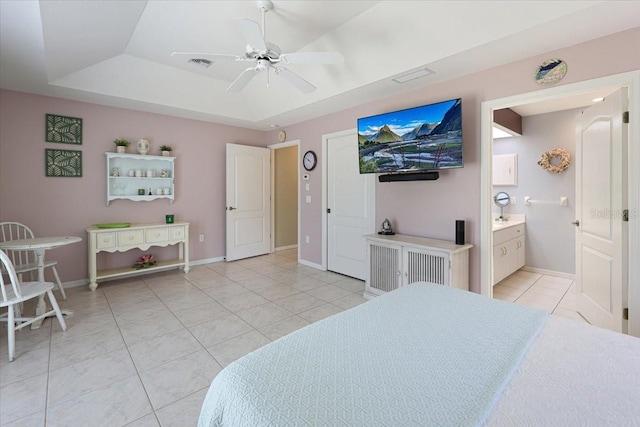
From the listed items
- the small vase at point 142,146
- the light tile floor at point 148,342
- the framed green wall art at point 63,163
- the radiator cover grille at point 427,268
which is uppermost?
the small vase at point 142,146

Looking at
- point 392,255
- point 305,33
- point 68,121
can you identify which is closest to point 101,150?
point 68,121

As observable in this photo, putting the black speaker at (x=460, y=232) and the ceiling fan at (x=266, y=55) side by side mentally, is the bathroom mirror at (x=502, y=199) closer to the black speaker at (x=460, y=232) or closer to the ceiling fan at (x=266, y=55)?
the black speaker at (x=460, y=232)

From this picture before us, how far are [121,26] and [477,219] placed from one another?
392 centimetres

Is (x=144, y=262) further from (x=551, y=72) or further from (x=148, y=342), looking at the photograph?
(x=551, y=72)

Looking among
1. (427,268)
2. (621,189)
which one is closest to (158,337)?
(427,268)

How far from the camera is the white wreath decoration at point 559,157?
4.13 metres

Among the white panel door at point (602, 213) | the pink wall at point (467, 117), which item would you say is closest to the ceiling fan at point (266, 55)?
the pink wall at point (467, 117)

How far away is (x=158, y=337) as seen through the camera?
2.51 m

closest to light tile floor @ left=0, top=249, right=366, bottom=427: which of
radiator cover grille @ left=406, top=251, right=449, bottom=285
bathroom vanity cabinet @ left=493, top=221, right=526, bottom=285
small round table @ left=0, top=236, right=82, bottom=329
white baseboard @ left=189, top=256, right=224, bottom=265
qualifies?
small round table @ left=0, top=236, right=82, bottom=329

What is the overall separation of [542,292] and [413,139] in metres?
2.58

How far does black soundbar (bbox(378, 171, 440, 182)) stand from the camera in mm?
3152

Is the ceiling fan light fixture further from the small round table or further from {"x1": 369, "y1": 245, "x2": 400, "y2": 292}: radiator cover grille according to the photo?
the small round table

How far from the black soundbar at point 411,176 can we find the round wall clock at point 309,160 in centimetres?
144

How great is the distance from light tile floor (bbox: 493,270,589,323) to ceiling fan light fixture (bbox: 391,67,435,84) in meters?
2.67
